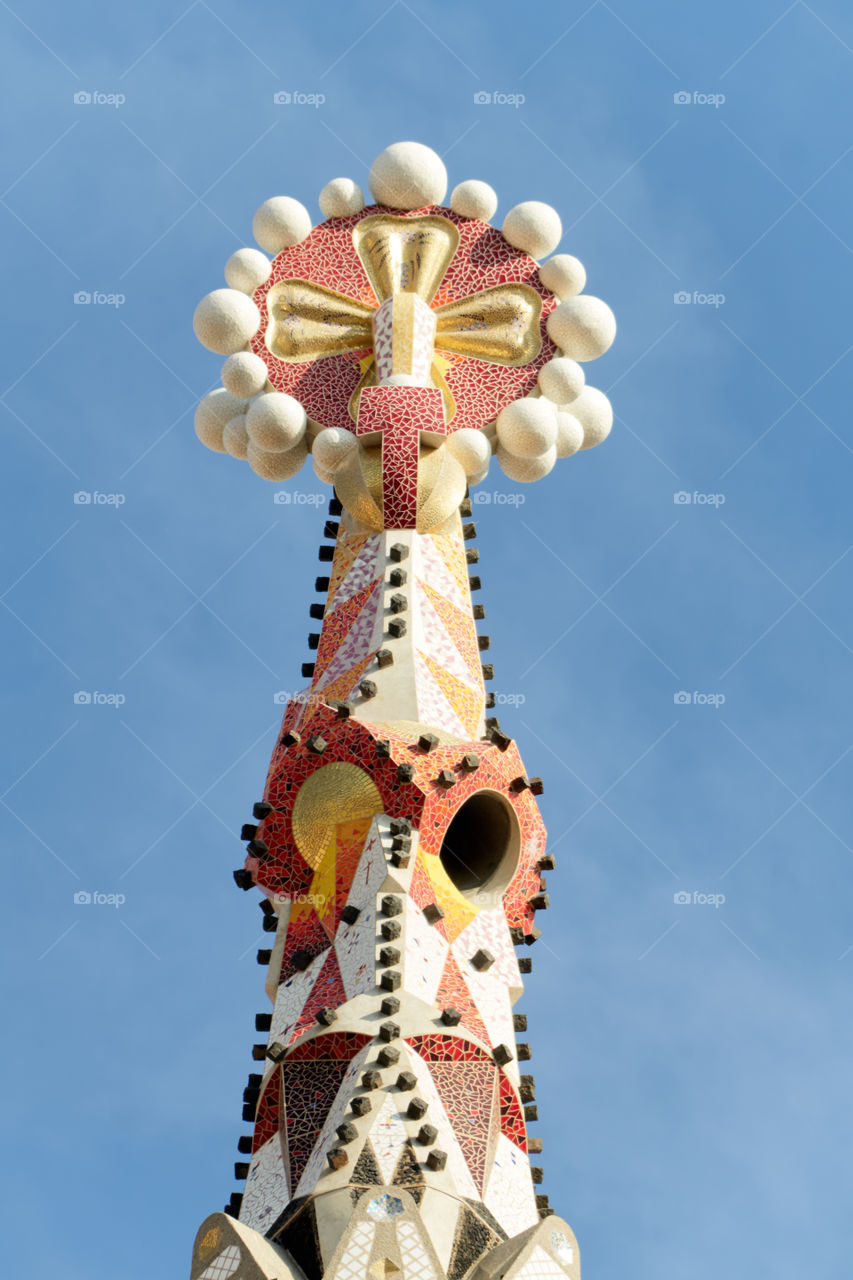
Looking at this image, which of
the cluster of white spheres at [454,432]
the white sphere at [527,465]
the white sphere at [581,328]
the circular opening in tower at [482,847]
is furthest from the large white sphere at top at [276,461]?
the circular opening in tower at [482,847]

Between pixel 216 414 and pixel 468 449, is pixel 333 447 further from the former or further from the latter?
pixel 216 414

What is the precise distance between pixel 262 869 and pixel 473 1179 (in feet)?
10.1

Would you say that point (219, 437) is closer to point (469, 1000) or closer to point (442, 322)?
point (442, 322)

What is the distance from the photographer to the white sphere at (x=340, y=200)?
62.1 ft

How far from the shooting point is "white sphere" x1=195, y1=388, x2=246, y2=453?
18.2 meters

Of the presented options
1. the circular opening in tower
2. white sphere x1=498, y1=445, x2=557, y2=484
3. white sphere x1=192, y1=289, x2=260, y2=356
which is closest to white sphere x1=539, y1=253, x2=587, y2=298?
white sphere x1=498, y1=445, x2=557, y2=484

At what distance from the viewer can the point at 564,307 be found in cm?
1808

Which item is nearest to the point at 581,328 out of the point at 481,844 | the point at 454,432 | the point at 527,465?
the point at 527,465

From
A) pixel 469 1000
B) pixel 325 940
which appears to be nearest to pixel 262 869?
pixel 325 940

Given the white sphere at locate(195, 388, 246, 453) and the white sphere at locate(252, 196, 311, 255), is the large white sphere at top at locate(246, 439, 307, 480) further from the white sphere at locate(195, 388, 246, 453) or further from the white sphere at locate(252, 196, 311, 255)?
the white sphere at locate(252, 196, 311, 255)

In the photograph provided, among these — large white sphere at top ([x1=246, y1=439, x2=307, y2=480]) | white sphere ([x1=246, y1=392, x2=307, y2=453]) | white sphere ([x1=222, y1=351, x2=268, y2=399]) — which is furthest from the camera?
large white sphere at top ([x1=246, y1=439, x2=307, y2=480])

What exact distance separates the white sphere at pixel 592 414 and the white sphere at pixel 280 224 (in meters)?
3.24

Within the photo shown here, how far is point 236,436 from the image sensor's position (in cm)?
1792

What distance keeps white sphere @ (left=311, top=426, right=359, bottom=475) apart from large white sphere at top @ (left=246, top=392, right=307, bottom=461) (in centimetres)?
38
